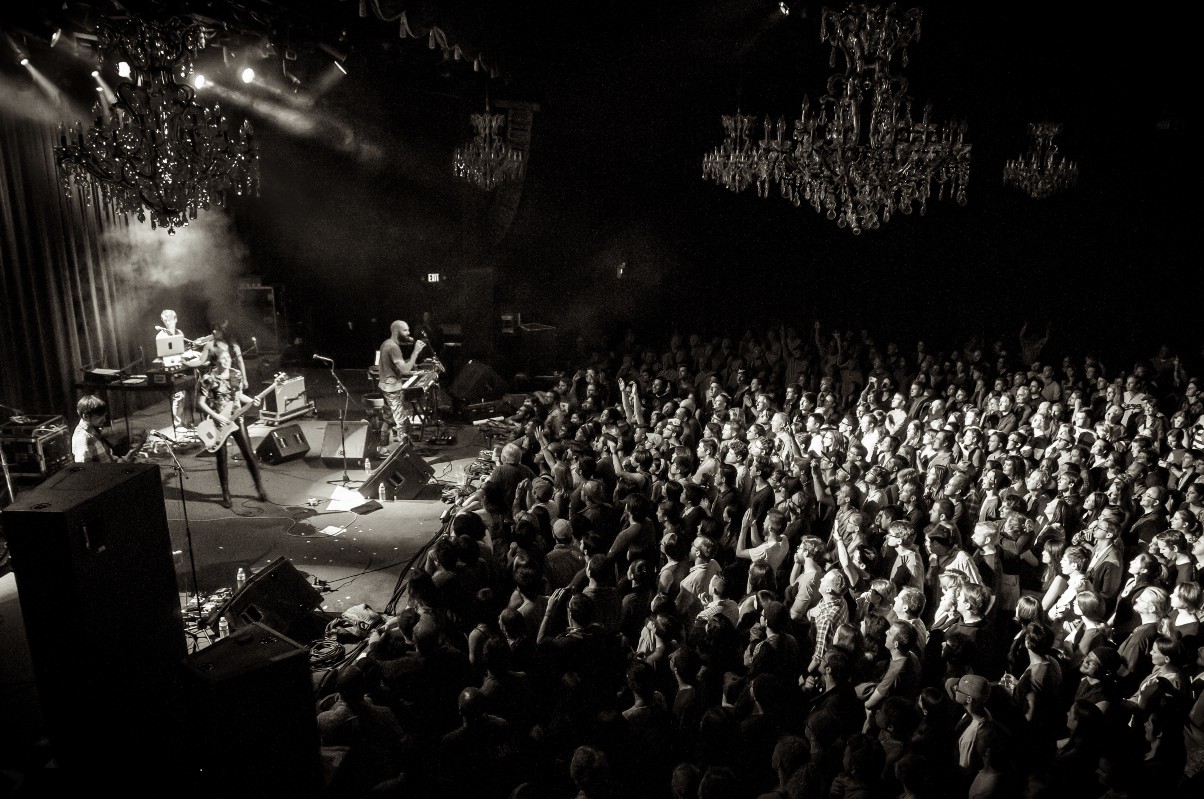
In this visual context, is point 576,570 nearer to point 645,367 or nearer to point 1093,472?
point 1093,472

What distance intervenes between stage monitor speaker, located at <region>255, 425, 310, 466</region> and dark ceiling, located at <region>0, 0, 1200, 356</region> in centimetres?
432

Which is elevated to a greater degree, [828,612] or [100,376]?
[100,376]

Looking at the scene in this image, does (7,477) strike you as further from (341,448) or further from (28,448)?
(341,448)

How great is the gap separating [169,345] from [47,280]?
2355 millimetres

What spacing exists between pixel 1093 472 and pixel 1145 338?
9138 mm

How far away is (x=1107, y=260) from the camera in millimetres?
14102

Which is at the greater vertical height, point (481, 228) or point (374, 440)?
point (481, 228)

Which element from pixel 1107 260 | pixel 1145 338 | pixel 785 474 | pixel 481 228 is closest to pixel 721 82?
pixel 481 228

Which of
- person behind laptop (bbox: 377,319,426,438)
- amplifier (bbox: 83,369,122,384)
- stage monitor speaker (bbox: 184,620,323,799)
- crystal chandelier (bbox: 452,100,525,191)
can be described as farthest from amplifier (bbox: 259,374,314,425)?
stage monitor speaker (bbox: 184,620,323,799)

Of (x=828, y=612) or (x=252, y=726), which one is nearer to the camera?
(x=252, y=726)

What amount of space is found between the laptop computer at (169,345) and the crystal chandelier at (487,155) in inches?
171

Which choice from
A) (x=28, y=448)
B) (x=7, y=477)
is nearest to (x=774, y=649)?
(x=7, y=477)

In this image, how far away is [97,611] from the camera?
150 inches

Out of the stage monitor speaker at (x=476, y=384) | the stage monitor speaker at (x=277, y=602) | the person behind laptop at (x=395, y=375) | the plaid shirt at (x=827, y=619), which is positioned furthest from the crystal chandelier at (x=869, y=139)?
the stage monitor speaker at (x=476, y=384)
